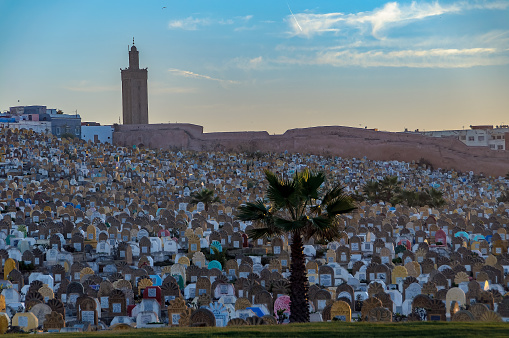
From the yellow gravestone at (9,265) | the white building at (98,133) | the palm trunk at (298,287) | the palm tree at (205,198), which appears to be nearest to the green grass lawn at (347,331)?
the palm trunk at (298,287)

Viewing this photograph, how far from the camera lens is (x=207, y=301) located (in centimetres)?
1770

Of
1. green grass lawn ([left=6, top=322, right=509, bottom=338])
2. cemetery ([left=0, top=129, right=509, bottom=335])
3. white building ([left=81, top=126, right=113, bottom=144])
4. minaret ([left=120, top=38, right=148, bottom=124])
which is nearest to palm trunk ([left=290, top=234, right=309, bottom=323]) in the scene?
cemetery ([left=0, top=129, right=509, bottom=335])

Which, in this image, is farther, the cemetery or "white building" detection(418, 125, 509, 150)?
"white building" detection(418, 125, 509, 150)

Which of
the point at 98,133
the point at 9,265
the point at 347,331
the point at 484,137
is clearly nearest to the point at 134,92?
the point at 98,133

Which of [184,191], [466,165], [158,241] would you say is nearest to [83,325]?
[158,241]

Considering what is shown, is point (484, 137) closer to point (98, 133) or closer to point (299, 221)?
point (98, 133)

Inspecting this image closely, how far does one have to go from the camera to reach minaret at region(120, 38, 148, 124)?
251 feet

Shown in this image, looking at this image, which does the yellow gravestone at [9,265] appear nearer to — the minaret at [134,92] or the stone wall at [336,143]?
the stone wall at [336,143]

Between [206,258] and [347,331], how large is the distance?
1219 cm

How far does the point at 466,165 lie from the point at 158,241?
4174 centimetres

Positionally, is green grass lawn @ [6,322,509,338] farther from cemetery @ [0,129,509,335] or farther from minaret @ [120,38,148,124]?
minaret @ [120,38,148,124]

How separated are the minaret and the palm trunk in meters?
63.5

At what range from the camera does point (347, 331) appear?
465 inches

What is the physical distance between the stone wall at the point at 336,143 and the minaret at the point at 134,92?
5.47m
